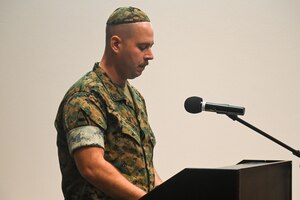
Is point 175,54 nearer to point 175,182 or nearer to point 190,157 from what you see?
point 190,157

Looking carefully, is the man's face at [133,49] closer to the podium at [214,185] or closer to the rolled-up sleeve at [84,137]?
the rolled-up sleeve at [84,137]

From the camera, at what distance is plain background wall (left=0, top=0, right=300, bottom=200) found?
137 inches

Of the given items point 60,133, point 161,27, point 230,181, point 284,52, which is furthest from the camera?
point 284,52

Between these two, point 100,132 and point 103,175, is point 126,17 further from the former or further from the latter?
point 103,175

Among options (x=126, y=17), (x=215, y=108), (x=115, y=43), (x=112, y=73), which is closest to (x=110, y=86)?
(x=112, y=73)

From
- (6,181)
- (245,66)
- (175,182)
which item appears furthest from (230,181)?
(245,66)

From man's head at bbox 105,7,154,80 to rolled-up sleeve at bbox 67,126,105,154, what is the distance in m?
0.34

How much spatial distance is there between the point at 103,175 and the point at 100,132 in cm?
16

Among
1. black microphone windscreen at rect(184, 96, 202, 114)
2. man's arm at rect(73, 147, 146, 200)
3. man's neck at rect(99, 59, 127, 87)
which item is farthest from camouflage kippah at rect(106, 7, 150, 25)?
man's arm at rect(73, 147, 146, 200)

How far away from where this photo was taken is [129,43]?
2320 mm

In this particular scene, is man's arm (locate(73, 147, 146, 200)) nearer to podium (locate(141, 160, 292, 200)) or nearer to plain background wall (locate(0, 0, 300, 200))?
podium (locate(141, 160, 292, 200))

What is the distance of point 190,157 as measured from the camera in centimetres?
381

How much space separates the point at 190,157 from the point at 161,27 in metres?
0.81

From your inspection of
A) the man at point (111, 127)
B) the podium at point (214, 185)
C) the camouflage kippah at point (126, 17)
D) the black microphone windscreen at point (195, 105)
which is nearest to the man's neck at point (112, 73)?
the man at point (111, 127)
